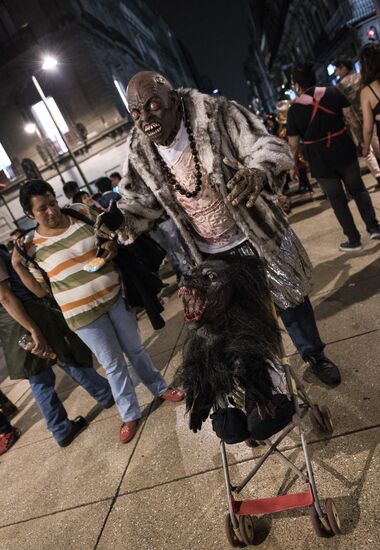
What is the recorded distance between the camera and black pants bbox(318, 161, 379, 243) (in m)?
4.28

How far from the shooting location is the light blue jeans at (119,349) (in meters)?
2.93

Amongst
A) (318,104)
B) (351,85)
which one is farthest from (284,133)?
(318,104)

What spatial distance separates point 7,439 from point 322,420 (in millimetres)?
3109

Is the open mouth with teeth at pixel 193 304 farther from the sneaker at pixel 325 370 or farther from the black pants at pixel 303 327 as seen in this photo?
the sneaker at pixel 325 370

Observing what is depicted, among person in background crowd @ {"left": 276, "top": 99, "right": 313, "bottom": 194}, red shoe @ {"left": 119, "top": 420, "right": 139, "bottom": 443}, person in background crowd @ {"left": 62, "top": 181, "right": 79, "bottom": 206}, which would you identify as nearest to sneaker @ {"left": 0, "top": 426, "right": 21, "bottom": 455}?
red shoe @ {"left": 119, "top": 420, "right": 139, "bottom": 443}

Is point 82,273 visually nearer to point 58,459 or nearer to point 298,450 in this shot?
point 58,459

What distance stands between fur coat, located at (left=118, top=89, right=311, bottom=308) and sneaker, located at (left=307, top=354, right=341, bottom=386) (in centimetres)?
58

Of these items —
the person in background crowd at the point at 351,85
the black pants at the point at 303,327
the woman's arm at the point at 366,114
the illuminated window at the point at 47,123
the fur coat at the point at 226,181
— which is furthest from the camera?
the illuminated window at the point at 47,123

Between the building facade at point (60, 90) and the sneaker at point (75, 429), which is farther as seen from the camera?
the building facade at point (60, 90)

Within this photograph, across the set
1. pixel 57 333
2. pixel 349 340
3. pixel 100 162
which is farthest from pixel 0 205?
pixel 349 340

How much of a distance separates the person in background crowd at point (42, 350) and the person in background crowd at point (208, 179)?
1.42 m

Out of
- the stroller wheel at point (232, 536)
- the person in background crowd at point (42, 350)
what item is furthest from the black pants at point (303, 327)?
the person in background crowd at point (42, 350)

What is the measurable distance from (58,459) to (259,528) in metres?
1.95

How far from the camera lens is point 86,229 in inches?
115
